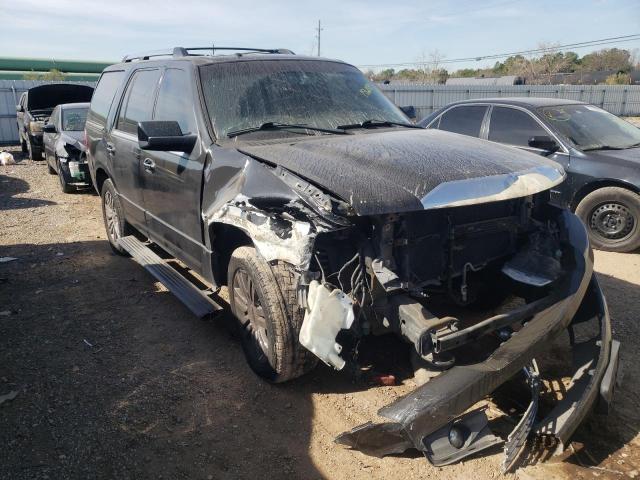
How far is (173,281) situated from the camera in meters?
4.30

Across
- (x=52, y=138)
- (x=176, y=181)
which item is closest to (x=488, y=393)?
(x=176, y=181)

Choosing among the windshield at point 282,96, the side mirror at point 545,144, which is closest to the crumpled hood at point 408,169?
the windshield at point 282,96

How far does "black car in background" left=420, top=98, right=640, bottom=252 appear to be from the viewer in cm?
600

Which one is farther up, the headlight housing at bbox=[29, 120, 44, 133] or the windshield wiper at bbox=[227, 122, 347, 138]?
the windshield wiper at bbox=[227, 122, 347, 138]

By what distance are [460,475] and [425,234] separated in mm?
1257

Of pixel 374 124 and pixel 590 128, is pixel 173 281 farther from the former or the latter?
pixel 590 128

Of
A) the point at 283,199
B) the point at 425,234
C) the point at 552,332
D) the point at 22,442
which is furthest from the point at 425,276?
the point at 22,442

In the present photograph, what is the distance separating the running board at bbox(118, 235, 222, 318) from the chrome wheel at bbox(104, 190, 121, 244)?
1.13ft

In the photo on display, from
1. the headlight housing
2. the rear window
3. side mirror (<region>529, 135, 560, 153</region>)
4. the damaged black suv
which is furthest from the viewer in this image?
the headlight housing

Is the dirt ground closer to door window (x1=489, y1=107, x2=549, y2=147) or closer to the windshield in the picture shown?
the windshield

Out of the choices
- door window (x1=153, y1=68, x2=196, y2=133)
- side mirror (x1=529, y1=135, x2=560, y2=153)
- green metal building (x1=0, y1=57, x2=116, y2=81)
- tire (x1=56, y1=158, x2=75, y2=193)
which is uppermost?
green metal building (x1=0, y1=57, x2=116, y2=81)

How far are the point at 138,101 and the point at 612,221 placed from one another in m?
5.43

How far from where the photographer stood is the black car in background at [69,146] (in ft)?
31.5

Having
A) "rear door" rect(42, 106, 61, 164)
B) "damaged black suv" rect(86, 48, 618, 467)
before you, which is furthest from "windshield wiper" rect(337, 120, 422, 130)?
"rear door" rect(42, 106, 61, 164)
